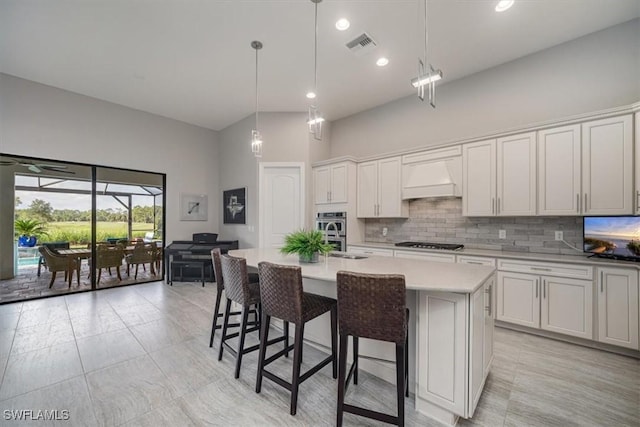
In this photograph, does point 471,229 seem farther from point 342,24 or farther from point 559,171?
point 342,24

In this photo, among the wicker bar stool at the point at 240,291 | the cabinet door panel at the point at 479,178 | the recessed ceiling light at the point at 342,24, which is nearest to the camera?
the wicker bar stool at the point at 240,291

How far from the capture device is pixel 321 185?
193 inches

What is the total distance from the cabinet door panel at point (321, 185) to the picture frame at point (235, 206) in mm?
1534

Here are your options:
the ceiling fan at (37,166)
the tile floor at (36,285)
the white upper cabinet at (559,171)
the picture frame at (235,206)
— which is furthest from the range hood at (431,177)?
the ceiling fan at (37,166)

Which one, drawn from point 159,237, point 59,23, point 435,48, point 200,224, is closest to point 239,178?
point 200,224

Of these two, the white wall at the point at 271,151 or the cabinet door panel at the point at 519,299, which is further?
the white wall at the point at 271,151

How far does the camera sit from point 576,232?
9.86ft

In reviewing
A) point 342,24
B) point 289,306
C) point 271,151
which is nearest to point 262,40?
point 342,24

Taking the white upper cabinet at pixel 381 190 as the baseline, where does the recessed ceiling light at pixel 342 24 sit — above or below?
above

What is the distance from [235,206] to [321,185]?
6.79 feet

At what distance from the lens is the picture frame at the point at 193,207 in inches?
225

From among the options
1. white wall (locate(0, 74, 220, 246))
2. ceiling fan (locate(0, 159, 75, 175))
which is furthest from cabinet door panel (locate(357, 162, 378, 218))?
ceiling fan (locate(0, 159, 75, 175))

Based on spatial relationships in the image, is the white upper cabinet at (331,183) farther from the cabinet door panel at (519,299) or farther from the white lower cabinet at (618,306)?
the white lower cabinet at (618,306)

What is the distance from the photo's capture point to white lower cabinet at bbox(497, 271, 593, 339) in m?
2.59
